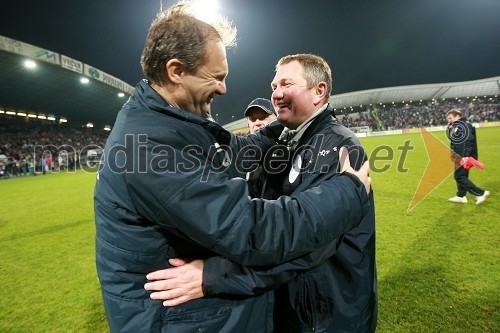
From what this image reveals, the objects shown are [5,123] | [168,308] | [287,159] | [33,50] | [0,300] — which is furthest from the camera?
[5,123]

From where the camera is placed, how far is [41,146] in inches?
1412

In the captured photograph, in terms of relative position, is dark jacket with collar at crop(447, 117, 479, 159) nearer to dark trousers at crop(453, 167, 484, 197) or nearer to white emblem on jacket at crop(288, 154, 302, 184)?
dark trousers at crop(453, 167, 484, 197)

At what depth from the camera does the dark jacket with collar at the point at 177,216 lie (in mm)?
1177

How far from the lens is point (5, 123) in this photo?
3875cm

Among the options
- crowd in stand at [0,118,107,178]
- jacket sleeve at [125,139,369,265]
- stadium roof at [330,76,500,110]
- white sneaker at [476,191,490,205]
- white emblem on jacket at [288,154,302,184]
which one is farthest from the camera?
stadium roof at [330,76,500,110]

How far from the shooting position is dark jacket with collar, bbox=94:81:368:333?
3.86 ft

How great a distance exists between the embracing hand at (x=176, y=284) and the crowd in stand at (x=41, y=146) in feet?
97.5

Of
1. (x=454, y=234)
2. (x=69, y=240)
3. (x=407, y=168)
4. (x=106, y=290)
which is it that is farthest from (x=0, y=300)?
(x=407, y=168)

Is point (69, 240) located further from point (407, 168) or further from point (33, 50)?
point (33, 50)

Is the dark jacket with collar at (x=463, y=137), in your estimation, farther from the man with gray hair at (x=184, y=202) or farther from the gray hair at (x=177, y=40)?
the gray hair at (x=177, y=40)

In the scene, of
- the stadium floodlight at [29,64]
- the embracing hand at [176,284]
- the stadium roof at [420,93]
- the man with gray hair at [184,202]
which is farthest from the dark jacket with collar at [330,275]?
the stadium roof at [420,93]

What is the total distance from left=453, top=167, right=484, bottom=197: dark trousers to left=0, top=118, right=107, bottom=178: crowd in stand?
29863 millimetres

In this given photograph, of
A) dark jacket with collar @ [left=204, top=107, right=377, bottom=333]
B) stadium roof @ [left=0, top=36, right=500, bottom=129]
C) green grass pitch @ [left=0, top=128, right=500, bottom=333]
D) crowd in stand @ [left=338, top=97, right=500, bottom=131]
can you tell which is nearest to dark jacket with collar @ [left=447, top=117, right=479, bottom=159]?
green grass pitch @ [left=0, top=128, right=500, bottom=333]

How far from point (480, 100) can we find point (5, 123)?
89632mm
